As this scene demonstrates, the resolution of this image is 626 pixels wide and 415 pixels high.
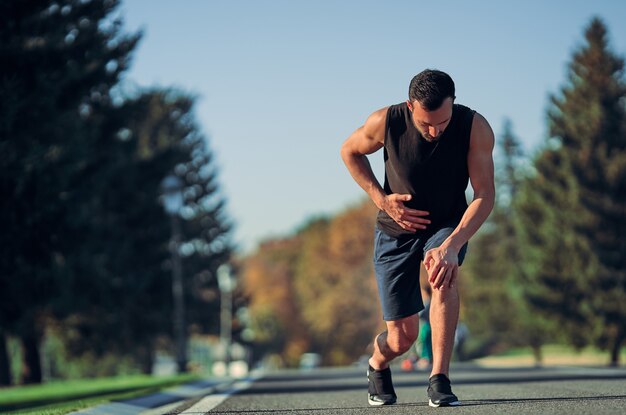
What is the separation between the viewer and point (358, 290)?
75.5m

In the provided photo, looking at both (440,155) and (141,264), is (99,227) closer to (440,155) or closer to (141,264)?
(141,264)

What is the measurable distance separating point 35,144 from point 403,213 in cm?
1614

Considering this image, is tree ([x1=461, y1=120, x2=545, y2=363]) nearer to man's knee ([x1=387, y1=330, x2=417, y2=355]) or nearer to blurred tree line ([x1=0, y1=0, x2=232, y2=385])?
blurred tree line ([x1=0, y1=0, x2=232, y2=385])

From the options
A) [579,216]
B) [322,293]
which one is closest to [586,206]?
[579,216]

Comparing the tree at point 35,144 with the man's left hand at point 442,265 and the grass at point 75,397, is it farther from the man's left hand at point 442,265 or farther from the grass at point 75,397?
the man's left hand at point 442,265

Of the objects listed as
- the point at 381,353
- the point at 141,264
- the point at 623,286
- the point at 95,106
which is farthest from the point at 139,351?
the point at 381,353

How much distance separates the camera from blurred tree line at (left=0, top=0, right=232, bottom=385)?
22172mm

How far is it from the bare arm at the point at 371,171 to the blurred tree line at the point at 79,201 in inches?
574

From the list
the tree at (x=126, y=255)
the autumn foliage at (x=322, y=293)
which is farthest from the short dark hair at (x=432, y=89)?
the autumn foliage at (x=322, y=293)

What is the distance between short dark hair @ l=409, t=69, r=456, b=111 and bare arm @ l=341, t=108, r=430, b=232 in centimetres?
51

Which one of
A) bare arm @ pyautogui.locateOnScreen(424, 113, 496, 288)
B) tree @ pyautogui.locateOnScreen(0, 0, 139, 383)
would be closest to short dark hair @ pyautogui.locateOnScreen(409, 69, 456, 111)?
bare arm @ pyautogui.locateOnScreen(424, 113, 496, 288)

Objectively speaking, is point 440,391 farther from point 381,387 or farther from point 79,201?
point 79,201

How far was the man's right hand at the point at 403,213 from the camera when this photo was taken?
7.11m

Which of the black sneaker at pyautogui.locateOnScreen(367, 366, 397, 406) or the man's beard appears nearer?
the man's beard
